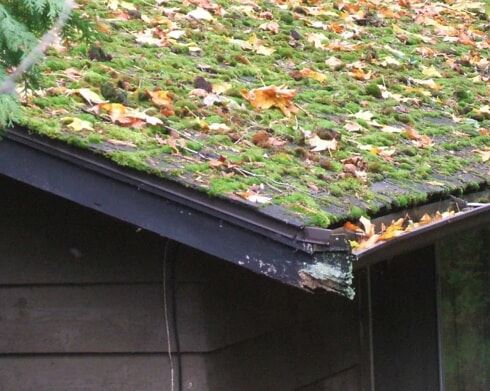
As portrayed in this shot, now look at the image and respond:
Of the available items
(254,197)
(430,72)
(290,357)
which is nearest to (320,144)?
(290,357)

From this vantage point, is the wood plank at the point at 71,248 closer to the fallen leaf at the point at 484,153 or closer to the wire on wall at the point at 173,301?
the wire on wall at the point at 173,301

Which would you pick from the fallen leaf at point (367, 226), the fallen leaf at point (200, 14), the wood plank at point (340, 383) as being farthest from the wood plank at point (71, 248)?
the fallen leaf at point (200, 14)

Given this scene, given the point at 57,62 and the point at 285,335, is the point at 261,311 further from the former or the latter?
the point at 57,62

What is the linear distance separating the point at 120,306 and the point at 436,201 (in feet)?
4.47

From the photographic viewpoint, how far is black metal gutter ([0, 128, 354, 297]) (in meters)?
3.50

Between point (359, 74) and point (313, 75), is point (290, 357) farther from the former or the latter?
point (359, 74)

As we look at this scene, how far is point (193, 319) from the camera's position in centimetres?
423

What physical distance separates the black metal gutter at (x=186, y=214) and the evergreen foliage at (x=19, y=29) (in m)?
0.77

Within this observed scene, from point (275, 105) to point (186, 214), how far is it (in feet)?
5.28

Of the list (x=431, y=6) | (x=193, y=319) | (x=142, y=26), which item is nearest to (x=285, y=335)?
(x=193, y=319)

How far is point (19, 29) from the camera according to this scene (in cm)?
276

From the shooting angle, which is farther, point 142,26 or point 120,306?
point 142,26

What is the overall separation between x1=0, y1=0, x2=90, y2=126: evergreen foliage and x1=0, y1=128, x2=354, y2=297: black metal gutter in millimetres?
768

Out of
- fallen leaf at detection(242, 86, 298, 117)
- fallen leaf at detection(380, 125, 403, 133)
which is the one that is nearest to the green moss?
fallen leaf at detection(242, 86, 298, 117)
